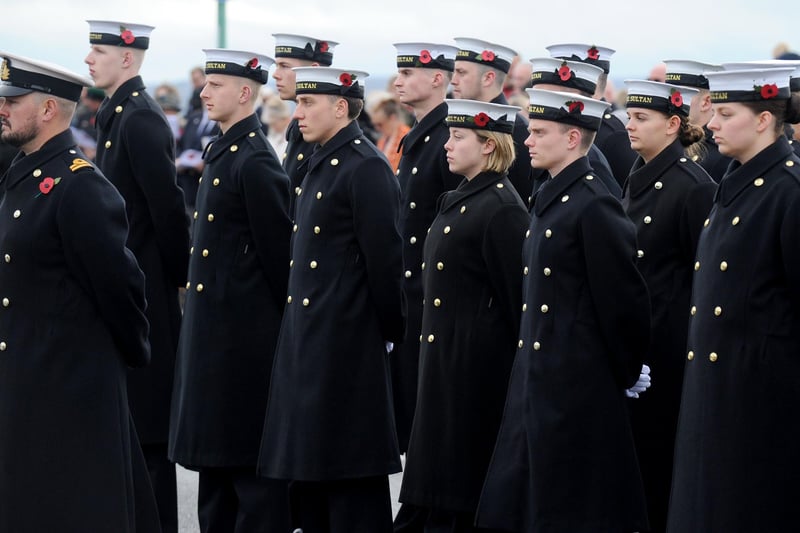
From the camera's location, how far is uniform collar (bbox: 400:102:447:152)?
8359 millimetres

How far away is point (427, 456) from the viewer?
6.98 m

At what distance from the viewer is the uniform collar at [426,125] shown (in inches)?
329

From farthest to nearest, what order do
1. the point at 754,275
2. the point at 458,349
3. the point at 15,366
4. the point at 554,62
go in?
the point at 554,62 → the point at 458,349 → the point at 15,366 → the point at 754,275

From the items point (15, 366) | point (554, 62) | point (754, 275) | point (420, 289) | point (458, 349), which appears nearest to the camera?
point (754, 275)

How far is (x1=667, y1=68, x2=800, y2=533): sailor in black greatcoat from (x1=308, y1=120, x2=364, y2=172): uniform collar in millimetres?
2053

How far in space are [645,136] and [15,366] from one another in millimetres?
3077

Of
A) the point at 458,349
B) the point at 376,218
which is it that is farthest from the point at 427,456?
the point at 376,218

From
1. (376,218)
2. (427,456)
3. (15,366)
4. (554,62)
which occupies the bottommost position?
(427,456)

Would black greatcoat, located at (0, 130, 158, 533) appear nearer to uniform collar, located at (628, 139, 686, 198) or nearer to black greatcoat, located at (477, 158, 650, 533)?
black greatcoat, located at (477, 158, 650, 533)

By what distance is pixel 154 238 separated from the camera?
8109 millimetres

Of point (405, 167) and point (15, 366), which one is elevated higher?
point (405, 167)

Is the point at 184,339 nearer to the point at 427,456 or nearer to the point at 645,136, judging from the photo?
the point at 427,456

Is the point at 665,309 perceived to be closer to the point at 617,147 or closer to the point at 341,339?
the point at 341,339

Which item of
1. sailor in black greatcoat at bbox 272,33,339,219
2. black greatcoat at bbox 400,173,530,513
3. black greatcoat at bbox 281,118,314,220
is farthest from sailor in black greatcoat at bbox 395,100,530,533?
sailor in black greatcoat at bbox 272,33,339,219
